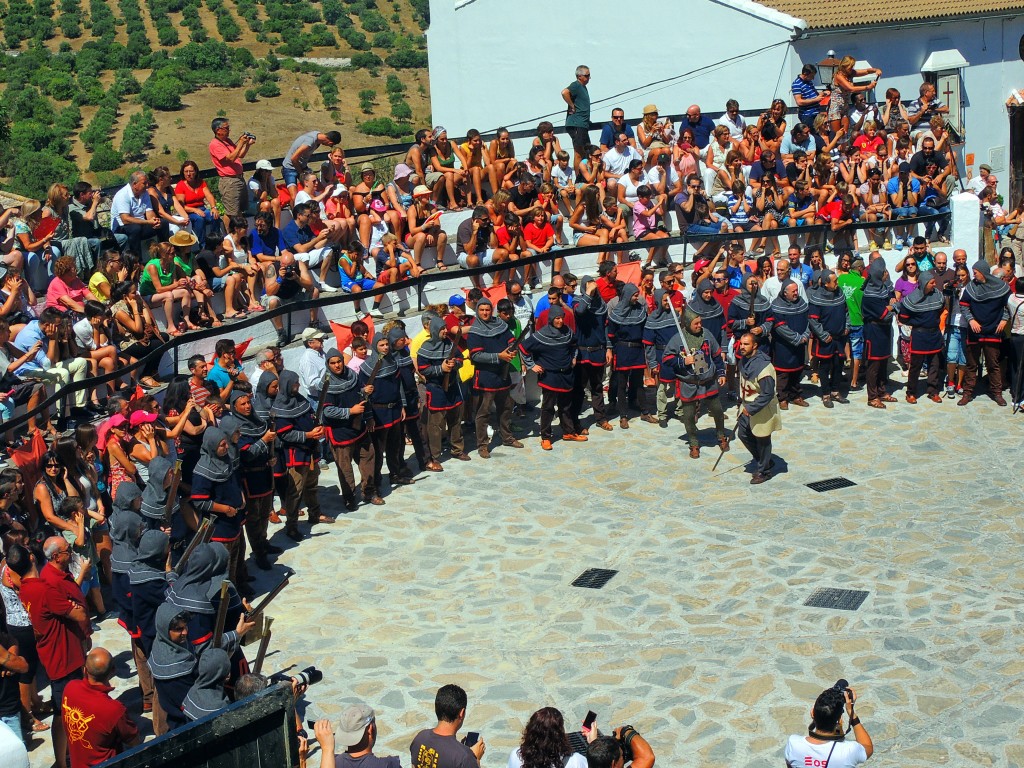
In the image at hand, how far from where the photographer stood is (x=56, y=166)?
193ft

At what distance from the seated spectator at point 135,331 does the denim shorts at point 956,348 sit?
9474 mm

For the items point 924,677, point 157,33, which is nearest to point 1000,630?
point 924,677

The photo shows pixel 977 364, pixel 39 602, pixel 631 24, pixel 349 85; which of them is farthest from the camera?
pixel 349 85

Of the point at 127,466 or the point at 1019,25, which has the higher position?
the point at 1019,25

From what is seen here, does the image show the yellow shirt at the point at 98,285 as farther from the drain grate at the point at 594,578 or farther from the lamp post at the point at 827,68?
the lamp post at the point at 827,68

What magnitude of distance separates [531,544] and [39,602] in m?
5.03

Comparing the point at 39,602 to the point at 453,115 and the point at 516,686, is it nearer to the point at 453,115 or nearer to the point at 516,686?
the point at 516,686

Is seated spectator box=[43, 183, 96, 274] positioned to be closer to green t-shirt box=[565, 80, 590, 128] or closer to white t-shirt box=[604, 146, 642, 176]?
white t-shirt box=[604, 146, 642, 176]

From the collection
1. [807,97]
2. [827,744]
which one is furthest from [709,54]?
[827,744]

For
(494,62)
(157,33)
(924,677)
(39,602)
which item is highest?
(157,33)

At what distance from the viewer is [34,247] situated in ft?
48.4

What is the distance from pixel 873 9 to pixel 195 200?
47.9ft

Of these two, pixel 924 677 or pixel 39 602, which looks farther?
pixel 924 677

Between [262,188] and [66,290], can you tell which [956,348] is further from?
[66,290]
